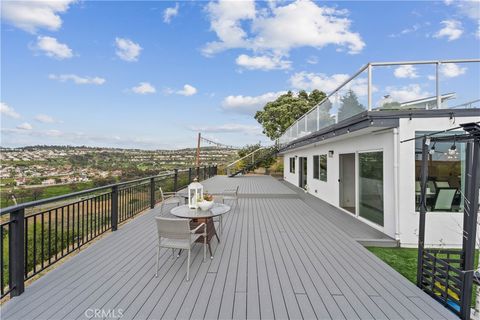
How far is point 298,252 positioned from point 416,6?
960cm

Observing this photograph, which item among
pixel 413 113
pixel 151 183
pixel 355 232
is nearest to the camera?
pixel 413 113

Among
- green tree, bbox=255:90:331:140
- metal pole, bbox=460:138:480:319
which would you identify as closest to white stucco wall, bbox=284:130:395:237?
metal pole, bbox=460:138:480:319

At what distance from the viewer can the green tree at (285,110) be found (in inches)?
906

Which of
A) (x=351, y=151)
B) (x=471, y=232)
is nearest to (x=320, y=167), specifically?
(x=351, y=151)

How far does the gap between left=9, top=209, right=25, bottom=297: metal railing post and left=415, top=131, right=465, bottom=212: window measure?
19.2 feet

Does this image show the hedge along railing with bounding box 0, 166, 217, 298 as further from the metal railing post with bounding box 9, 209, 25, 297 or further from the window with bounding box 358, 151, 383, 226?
the window with bounding box 358, 151, 383, 226

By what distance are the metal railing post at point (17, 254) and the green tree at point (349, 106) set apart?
5.45m

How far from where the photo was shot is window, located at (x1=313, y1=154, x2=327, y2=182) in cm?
832

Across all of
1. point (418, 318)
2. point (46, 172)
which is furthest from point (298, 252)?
point (46, 172)

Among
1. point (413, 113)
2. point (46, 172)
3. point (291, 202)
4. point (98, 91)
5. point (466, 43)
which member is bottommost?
point (291, 202)

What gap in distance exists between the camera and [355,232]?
475 centimetres

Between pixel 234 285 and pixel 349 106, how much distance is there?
Result: 4.51 meters

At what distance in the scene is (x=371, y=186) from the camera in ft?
17.4

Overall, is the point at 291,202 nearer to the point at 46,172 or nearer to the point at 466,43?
the point at 466,43
